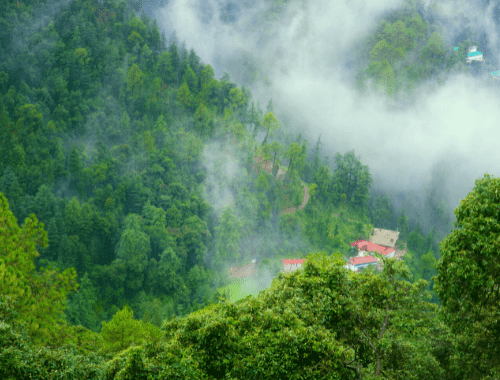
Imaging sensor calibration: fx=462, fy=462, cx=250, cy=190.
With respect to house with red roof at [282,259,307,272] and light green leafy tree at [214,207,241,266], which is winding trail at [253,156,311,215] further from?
light green leafy tree at [214,207,241,266]

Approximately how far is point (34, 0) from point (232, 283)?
45.3 m

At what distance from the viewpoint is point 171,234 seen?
5338 centimetres

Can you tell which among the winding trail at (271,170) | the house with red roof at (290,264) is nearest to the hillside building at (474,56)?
the winding trail at (271,170)

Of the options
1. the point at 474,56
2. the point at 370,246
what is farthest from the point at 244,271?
the point at 474,56

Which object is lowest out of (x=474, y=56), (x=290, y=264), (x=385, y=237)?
(x=290, y=264)

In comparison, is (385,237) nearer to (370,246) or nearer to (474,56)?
(370,246)

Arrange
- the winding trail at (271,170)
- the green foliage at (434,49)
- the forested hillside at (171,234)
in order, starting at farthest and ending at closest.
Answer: the green foliage at (434,49) → the winding trail at (271,170) → the forested hillside at (171,234)

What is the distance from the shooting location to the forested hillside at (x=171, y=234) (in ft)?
40.3

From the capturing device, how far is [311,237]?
6506cm

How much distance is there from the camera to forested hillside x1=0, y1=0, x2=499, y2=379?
1230cm

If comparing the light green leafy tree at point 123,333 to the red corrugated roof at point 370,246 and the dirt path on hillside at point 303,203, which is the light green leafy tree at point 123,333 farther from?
the dirt path on hillside at point 303,203

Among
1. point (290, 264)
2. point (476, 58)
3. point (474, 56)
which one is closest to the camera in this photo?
point (290, 264)

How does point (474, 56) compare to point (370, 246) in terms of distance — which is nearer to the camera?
point (370, 246)

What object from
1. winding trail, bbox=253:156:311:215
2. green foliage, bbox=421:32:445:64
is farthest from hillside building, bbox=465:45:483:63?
winding trail, bbox=253:156:311:215
